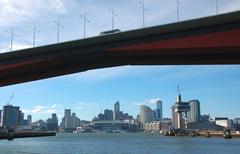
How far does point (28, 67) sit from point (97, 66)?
895 centimetres

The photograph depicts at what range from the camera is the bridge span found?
139 feet

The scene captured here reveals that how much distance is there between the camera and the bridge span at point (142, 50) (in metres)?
42.5

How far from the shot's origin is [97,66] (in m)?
55.4

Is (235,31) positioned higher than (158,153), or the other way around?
(235,31)

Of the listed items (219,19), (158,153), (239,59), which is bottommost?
(158,153)

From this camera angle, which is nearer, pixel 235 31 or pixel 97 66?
pixel 235 31

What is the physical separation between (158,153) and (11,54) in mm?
57520

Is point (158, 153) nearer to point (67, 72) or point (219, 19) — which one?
point (67, 72)

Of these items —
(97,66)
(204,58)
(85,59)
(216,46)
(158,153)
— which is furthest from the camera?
(158,153)

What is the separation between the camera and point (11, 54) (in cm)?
5481

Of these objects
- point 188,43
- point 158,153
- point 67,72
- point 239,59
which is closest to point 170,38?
point 188,43

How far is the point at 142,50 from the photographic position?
1817 inches

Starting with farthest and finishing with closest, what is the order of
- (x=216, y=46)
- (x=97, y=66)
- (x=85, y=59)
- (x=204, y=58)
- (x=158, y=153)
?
(x=158, y=153) → (x=97, y=66) → (x=85, y=59) → (x=204, y=58) → (x=216, y=46)

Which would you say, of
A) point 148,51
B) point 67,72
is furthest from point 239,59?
point 67,72
